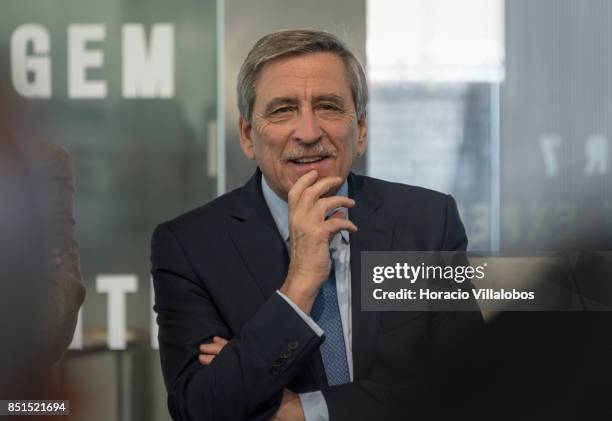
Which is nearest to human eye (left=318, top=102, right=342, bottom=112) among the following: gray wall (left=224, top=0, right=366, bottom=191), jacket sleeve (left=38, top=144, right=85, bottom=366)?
gray wall (left=224, top=0, right=366, bottom=191)

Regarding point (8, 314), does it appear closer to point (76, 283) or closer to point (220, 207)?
point (76, 283)

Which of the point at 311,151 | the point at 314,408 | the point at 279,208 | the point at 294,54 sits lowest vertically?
the point at 314,408

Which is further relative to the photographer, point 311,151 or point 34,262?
point 34,262

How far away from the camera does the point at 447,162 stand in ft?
7.00

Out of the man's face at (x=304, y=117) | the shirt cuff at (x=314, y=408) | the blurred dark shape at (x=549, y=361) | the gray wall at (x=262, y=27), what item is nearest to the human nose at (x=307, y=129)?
the man's face at (x=304, y=117)

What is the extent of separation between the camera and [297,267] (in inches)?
68.8

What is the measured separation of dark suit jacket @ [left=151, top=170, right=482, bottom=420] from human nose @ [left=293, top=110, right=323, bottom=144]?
212 millimetres

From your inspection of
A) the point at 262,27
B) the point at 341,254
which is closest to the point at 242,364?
the point at 341,254

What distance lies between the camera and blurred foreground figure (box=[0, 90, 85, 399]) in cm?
220

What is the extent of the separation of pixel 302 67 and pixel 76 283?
2.89 ft

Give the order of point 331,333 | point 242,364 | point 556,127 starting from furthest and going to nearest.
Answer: point 556,127 → point 331,333 → point 242,364

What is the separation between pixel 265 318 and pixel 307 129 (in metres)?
0.43

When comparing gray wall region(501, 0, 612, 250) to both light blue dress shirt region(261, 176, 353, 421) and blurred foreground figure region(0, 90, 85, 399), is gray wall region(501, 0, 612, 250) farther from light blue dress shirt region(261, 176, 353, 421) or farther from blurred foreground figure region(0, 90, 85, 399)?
blurred foreground figure region(0, 90, 85, 399)

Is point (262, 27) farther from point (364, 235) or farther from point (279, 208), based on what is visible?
point (364, 235)
